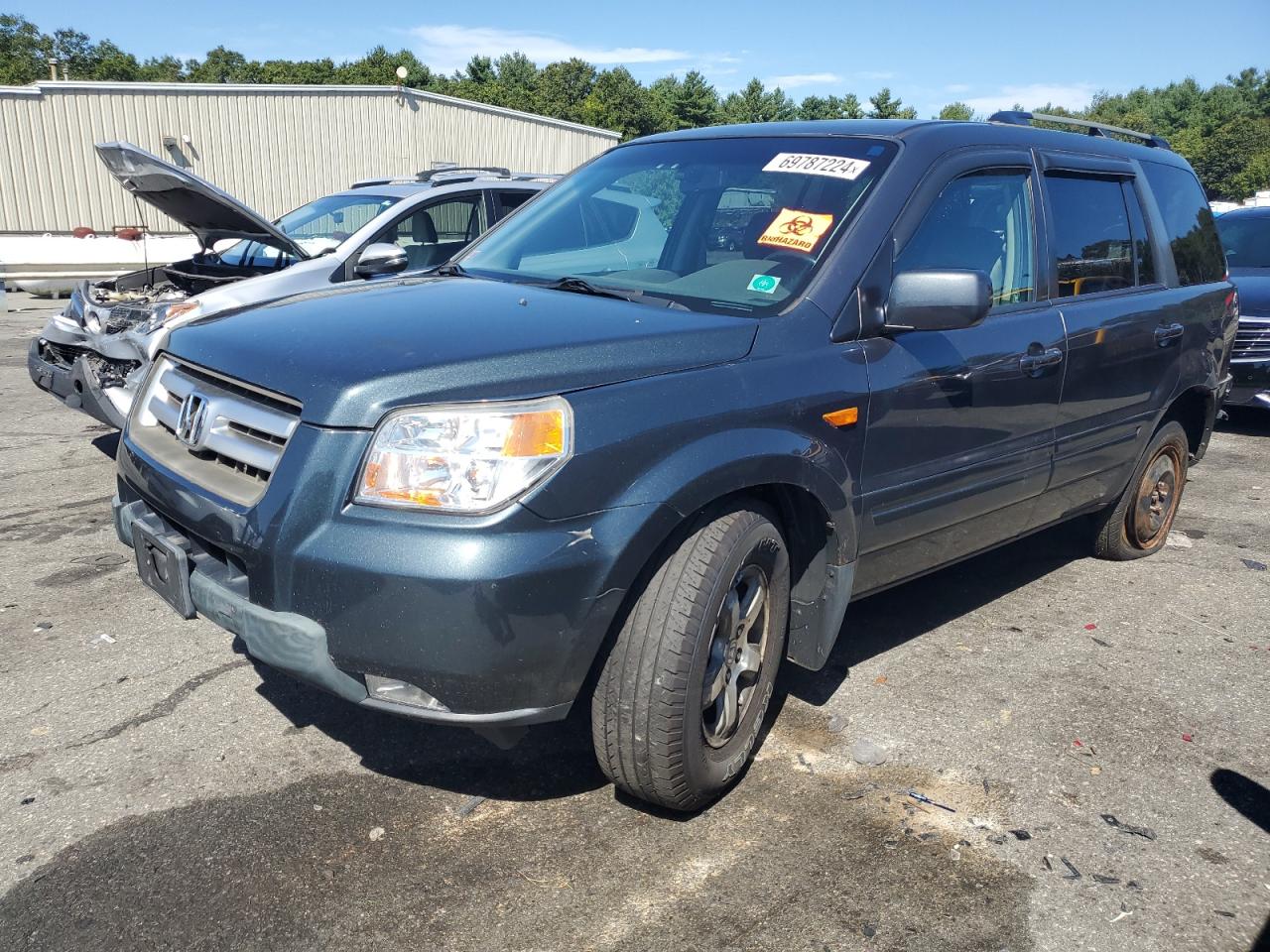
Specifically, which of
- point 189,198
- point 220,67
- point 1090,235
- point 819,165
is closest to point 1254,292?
point 1090,235

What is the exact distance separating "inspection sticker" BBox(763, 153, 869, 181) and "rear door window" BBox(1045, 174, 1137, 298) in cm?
104

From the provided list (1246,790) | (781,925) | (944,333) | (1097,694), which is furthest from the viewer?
(1097,694)

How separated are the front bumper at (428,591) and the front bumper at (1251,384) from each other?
7.41 m

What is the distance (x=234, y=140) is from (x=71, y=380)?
22.8 m

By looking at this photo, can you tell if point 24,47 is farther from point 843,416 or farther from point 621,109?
point 843,416

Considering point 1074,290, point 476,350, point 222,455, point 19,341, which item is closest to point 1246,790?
point 1074,290

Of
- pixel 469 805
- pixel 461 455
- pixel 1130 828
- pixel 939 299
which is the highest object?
pixel 939 299

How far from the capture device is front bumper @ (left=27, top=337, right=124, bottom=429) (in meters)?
5.84

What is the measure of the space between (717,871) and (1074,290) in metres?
2.68

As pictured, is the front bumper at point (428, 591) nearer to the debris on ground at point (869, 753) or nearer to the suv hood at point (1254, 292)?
the debris on ground at point (869, 753)

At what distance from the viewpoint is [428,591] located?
233 centimetres

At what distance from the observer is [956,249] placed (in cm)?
358

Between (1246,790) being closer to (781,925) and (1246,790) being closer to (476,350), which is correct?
(781,925)

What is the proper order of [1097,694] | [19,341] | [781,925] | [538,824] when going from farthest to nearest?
[19,341]
[1097,694]
[538,824]
[781,925]
